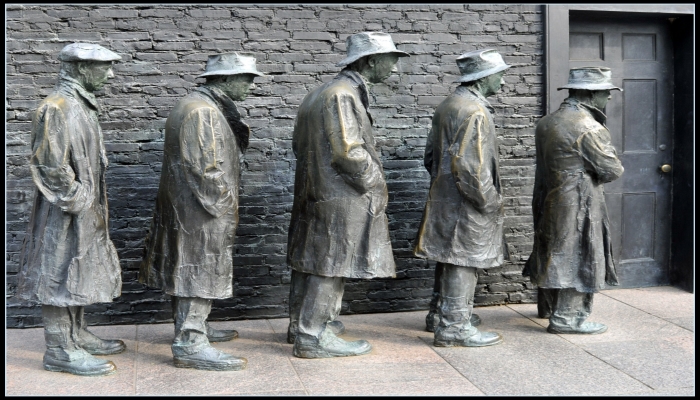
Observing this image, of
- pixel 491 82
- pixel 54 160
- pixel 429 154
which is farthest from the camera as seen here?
pixel 429 154

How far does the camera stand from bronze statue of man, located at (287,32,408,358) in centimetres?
573

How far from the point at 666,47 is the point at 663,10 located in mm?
426

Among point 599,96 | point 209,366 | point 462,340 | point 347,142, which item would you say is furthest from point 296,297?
point 599,96

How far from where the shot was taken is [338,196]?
229 inches

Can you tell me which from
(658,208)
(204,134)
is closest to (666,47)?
(658,208)

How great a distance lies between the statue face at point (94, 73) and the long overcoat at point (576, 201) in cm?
327

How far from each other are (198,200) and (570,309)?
9.94 ft

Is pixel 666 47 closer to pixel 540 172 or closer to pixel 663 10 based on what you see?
pixel 663 10

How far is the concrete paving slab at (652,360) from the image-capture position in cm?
555

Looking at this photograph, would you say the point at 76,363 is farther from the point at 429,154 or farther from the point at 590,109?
Result: the point at 590,109

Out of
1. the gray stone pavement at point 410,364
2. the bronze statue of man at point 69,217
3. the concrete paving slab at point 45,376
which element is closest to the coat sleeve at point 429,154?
the gray stone pavement at point 410,364

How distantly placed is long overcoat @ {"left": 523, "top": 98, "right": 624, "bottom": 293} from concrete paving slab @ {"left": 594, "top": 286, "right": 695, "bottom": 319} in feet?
3.61

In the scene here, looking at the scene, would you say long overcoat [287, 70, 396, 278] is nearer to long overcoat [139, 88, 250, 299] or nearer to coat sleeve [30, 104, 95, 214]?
long overcoat [139, 88, 250, 299]

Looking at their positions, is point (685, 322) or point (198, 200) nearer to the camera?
point (198, 200)
